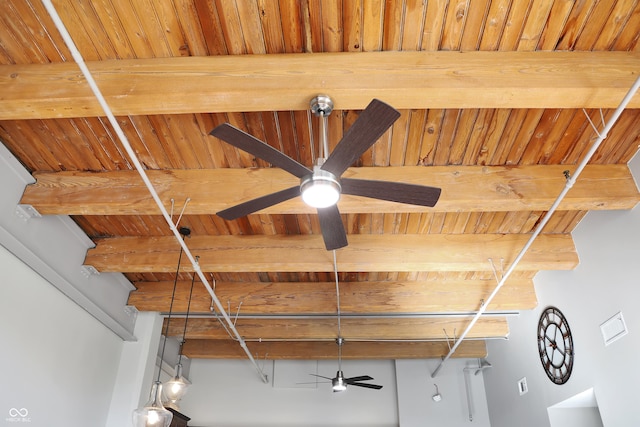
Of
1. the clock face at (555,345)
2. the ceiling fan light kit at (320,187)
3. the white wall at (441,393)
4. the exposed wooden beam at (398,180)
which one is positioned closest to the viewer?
the ceiling fan light kit at (320,187)

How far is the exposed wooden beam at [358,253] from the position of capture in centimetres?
463

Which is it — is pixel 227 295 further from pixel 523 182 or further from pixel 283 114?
pixel 523 182

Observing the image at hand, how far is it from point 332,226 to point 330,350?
495cm

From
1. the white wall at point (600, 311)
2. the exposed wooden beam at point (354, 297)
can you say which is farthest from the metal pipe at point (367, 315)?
the white wall at point (600, 311)

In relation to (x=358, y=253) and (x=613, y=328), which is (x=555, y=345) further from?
(x=358, y=253)

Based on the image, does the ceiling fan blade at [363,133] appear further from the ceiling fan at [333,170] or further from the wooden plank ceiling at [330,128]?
the wooden plank ceiling at [330,128]

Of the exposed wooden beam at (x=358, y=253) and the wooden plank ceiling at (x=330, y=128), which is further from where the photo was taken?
the exposed wooden beam at (x=358, y=253)

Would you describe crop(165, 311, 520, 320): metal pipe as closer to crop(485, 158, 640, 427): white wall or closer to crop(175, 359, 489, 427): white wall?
crop(485, 158, 640, 427): white wall

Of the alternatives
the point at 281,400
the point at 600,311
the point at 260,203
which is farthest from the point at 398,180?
the point at 281,400

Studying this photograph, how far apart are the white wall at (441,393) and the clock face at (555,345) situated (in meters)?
2.43

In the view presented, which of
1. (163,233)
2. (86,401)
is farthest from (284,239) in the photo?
(86,401)

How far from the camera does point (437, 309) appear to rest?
560cm

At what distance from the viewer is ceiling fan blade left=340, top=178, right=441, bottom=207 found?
8.04 ft

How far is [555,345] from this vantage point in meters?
5.22
